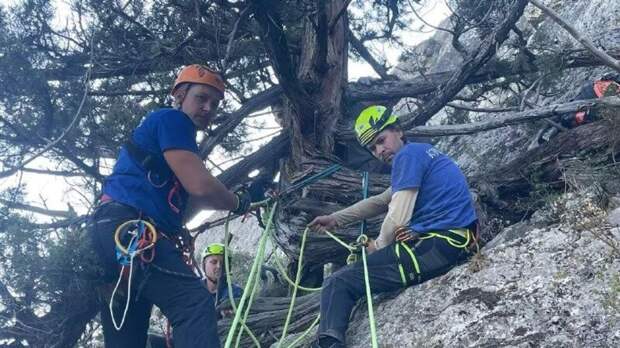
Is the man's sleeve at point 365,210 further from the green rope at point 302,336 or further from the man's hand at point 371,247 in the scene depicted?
the green rope at point 302,336

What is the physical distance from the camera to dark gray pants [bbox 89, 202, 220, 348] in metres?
3.80

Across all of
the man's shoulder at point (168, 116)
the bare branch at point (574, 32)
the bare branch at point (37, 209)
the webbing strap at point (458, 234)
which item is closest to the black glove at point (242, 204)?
the man's shoulder at point (168, 116)

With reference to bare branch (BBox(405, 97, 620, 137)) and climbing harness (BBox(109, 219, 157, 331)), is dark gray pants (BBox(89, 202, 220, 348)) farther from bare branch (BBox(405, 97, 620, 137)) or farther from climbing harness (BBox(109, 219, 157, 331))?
bare branch (BBox(405, 97, 620, 137))

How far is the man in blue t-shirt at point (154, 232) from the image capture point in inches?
152

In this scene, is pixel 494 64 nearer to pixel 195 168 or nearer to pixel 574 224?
pixel 574 224

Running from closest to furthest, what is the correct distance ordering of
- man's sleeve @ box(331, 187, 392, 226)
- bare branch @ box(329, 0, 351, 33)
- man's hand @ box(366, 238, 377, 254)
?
1. man's hand @ box(366, 238, 377, 254)
2. man's sleeve @ box(331, 187, 392, 226)
3. bare branch @ box(329, 0, 351, 33)

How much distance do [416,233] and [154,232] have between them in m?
1.66

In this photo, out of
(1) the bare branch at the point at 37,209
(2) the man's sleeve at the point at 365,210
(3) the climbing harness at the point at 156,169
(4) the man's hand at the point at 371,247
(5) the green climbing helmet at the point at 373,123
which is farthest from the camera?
(2) the man's sleeve at the point at 365,210

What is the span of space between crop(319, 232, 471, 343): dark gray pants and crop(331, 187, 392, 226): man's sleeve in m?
0.70

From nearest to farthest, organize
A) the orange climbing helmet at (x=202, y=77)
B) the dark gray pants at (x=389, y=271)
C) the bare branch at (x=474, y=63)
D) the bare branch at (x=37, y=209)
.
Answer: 1. the dark gray pants at (x=389, y=271)
2. the orange climbing helmet at (x=202, y=77)
3. the bare branch at (x=37, y=209)
4. the bare branch at (x=474, y=63)

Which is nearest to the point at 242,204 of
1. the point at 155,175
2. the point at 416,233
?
the point at 155,175

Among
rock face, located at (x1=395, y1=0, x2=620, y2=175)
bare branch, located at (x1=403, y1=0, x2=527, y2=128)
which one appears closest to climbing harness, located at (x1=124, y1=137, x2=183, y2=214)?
bare branch, located at (x1=403, y1=0, x2=527, y2=128)

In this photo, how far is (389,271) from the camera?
4312 mm

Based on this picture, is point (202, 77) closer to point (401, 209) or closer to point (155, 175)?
point (155, 175)
